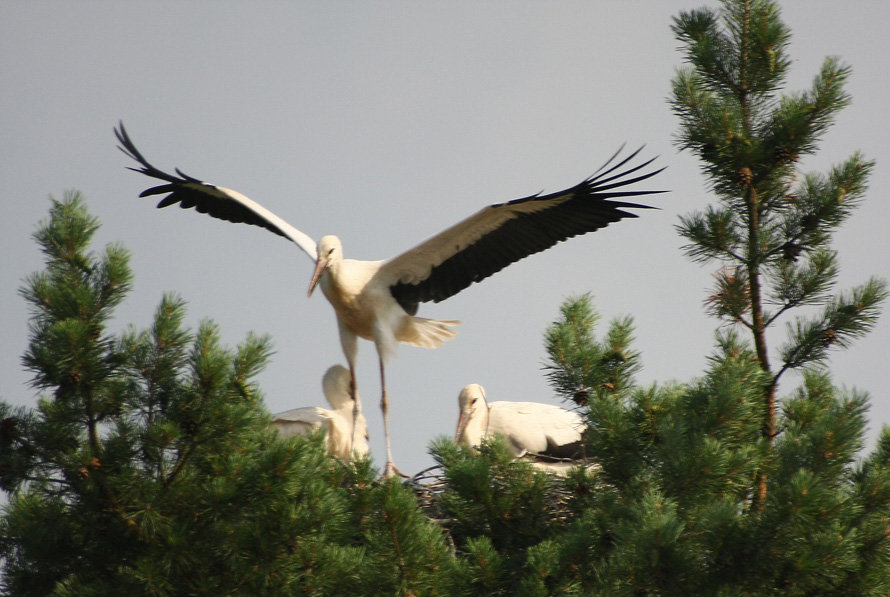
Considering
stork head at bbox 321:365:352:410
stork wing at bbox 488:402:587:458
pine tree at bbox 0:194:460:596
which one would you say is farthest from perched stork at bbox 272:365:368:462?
pine tree at bbox 0:194:460:596

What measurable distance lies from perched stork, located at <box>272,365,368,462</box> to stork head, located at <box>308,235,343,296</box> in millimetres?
808

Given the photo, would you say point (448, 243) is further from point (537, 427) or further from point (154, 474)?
point (154, 474)

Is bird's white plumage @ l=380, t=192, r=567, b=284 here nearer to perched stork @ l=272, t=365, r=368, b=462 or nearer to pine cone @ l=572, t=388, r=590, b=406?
perched stork @ l=272, t=365, r=368, b=462

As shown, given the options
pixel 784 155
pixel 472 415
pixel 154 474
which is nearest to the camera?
pixel 154 474

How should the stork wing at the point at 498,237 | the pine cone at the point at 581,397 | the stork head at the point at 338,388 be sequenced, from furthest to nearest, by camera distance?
the stork head at the point at 338,388 → the stork wing at the point at 498,237 → the pine cone at the point at 581,397

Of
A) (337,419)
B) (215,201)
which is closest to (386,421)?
(337,419)

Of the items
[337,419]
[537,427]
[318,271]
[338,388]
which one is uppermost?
[318,271]

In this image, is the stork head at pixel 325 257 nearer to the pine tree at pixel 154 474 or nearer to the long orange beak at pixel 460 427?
the long orange beak at pixel 460 427

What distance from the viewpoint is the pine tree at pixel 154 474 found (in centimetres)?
367

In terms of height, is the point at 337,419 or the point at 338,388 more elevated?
the point at 338,388

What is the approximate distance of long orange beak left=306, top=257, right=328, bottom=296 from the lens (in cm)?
666

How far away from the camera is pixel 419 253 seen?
6.73 m

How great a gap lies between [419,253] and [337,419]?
1232mm

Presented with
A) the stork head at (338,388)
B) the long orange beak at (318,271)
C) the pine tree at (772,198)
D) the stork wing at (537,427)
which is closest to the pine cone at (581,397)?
the pine tree at (772,198)
